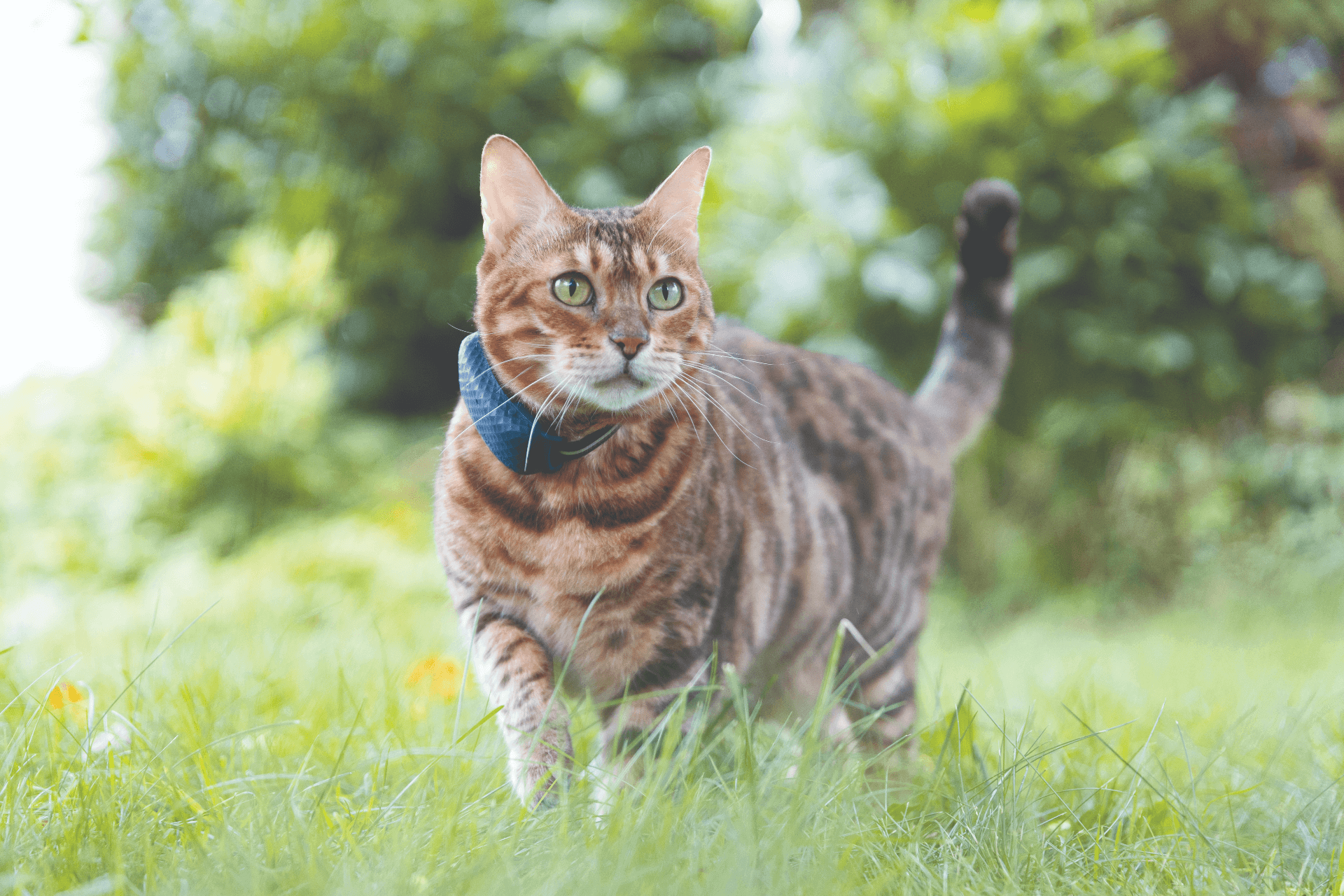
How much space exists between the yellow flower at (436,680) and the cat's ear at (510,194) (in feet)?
3.12

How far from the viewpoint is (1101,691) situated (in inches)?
96.7

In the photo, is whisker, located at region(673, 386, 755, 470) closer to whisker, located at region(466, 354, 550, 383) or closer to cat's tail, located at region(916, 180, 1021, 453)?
whisker, located at region(466, 354, 550, 383)

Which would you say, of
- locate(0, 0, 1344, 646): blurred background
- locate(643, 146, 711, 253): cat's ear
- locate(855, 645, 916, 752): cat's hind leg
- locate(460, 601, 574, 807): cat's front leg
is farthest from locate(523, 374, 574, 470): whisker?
locate(0, 0, 1344, 646): blurred background

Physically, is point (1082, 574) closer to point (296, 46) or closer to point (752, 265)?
point (752, 265)

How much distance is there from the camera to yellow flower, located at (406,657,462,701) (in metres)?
1.97

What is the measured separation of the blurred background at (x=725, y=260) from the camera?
165 inches

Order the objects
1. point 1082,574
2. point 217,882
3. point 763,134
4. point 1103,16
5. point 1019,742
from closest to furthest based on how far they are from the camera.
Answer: point 217,882, point 1019,742, point 763,134, point 1082,574, point 1103,16

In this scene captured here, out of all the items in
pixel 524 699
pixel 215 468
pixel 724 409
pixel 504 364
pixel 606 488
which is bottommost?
pixel 215 468

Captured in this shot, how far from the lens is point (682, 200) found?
1702mm

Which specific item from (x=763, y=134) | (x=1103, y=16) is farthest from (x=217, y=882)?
(x=1103, y=16)

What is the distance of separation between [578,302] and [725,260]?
313cm

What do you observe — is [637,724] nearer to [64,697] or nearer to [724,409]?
[724,409]

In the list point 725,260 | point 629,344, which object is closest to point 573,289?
point 629,344

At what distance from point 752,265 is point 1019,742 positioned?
3.34m
